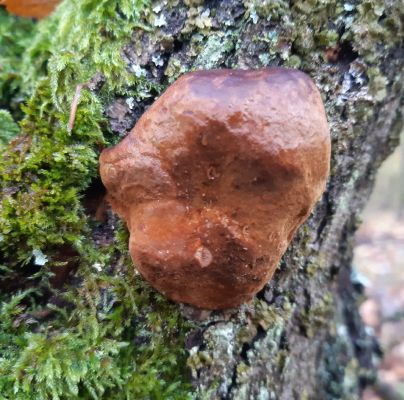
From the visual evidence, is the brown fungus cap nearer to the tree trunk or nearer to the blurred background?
the tree trunk

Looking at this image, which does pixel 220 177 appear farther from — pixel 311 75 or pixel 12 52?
pixel 12 52

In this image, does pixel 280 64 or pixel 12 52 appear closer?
pixel 280 64

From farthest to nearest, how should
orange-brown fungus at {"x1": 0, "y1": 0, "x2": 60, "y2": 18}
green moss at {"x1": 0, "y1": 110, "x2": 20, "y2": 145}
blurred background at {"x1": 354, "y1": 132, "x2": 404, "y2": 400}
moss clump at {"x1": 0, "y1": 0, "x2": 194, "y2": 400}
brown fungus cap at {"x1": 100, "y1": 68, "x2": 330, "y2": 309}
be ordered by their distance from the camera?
blurred background at {"x1": 354, "y1": 132, "x2": 404, "y2": 400}
orange-brown fungus at {"x1": 0, "y1": 0, "x2": 60, "y2": 18}
green moss at {"x1": 0, "y1": 110, "x2": 20, "y2": 145}
moss clump at {"x1": 0, "y1": 0, "x2": 194, "y2": 400}
brown fungus cap at {"x1": 100, "y1": 68, "x2": 330, "y2": 309}

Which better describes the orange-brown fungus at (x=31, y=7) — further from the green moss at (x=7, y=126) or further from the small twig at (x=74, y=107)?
Answer: the small twig at (x=74, y=107)

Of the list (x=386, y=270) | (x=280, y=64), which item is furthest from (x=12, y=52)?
(x=386, y=270)

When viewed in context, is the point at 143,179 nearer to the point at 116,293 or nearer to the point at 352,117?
the point at 116,293

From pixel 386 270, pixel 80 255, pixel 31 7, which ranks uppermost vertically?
pixel 31 7

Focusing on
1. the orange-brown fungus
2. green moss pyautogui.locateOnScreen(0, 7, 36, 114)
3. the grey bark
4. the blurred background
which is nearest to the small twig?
the grey bark

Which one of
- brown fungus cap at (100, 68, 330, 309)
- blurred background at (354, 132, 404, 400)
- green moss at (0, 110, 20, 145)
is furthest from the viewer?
blurred background at (354, 132, 404, 400)
